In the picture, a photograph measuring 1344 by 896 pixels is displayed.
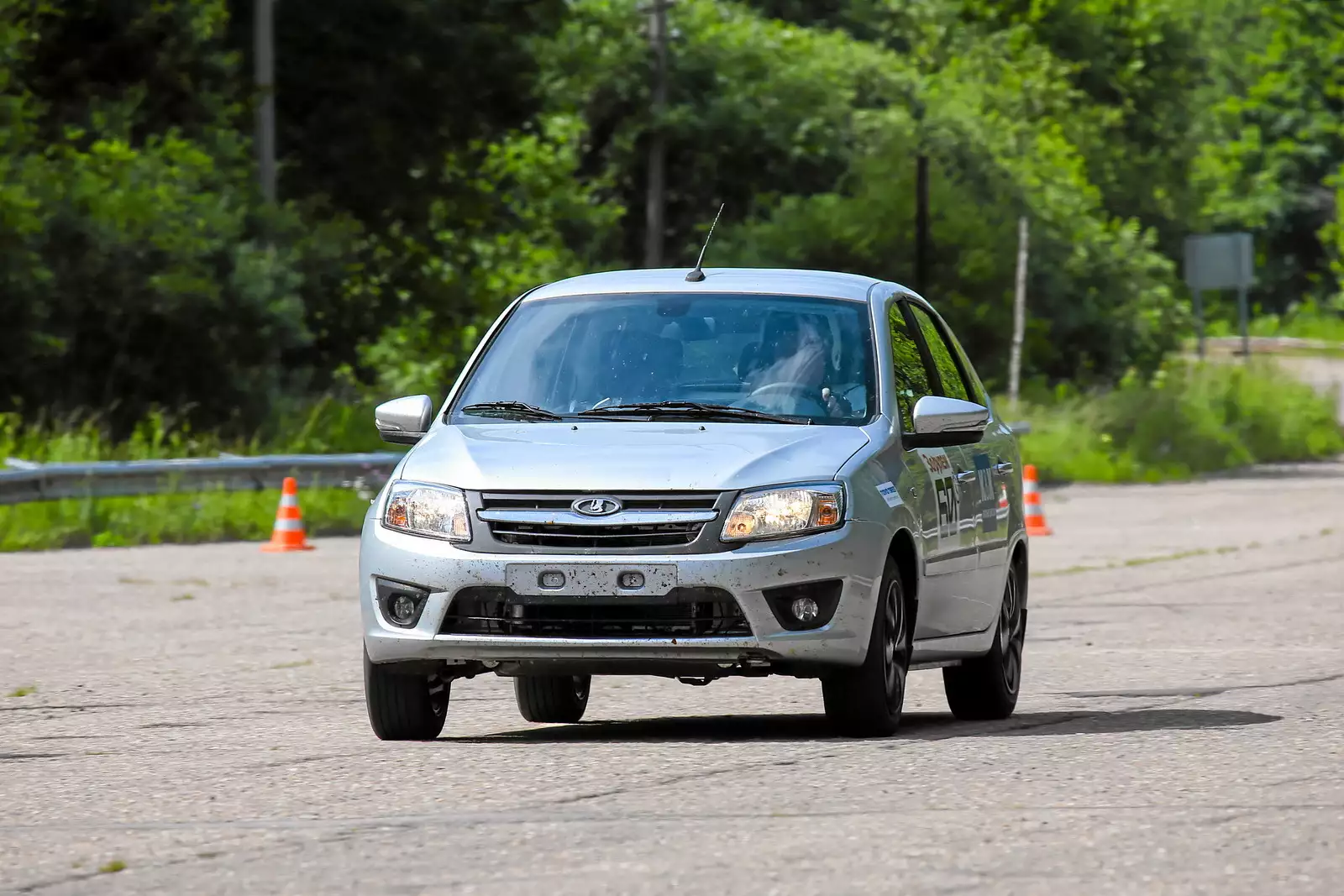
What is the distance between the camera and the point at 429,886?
6.12 m

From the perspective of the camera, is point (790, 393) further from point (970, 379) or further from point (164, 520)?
point (164, 520)

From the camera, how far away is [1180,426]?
41156mm

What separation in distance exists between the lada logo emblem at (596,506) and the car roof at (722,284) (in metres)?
1.40

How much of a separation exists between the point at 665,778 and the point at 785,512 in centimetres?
111

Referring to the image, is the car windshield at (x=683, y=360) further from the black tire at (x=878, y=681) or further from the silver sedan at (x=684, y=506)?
the black tire at (x=878, y=681)

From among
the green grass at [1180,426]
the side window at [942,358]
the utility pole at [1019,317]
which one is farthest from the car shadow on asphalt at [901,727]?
the utility pole at [1019,317]

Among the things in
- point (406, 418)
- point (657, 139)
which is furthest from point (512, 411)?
point (657, 139)

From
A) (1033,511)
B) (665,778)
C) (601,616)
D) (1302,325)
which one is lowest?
(1302,325)

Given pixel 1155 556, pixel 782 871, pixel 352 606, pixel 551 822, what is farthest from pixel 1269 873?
pixel 1155 556

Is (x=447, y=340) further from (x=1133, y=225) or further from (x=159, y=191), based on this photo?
(x=1133, y=225)

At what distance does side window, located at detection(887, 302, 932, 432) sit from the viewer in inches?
379

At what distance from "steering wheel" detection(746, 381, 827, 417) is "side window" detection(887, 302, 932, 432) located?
0.31 meters

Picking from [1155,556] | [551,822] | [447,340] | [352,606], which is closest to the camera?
[551,822]

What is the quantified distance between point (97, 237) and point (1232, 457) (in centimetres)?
2026
